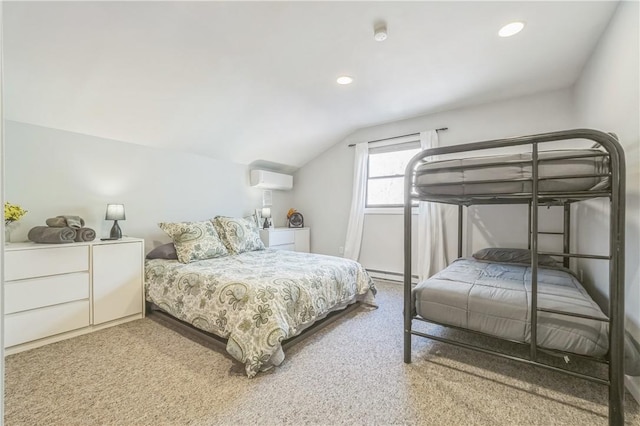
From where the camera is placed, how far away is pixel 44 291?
7.20 feet

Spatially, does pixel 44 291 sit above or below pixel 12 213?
below

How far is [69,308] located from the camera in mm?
2311

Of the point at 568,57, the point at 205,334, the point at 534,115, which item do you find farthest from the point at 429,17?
the point at 205,334

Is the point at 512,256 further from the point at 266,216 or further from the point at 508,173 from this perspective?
the point at 266,216

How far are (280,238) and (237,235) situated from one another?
3.59ft

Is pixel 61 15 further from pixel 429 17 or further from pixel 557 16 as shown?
pixel 557 16

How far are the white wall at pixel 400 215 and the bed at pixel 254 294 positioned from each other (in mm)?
1344

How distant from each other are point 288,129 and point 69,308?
2992 mm

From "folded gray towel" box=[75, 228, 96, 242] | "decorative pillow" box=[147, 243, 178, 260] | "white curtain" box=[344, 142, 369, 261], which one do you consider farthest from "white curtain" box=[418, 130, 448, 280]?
"folded gray towel" box=[75, 228, 96, 242]

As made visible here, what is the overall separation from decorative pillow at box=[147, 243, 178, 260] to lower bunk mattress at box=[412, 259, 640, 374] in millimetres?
2440

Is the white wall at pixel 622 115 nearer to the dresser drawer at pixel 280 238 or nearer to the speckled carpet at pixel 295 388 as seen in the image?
the speckled carpet at pixel 295 388

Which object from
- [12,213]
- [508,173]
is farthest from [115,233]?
[508,173]

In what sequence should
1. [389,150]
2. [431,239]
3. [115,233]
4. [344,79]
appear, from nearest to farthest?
[115,233]
[344,79]
[431,239]
[389,150]

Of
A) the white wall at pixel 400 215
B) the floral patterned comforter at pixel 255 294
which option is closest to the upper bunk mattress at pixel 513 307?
the floral patterned comforter at pixel 255 294
